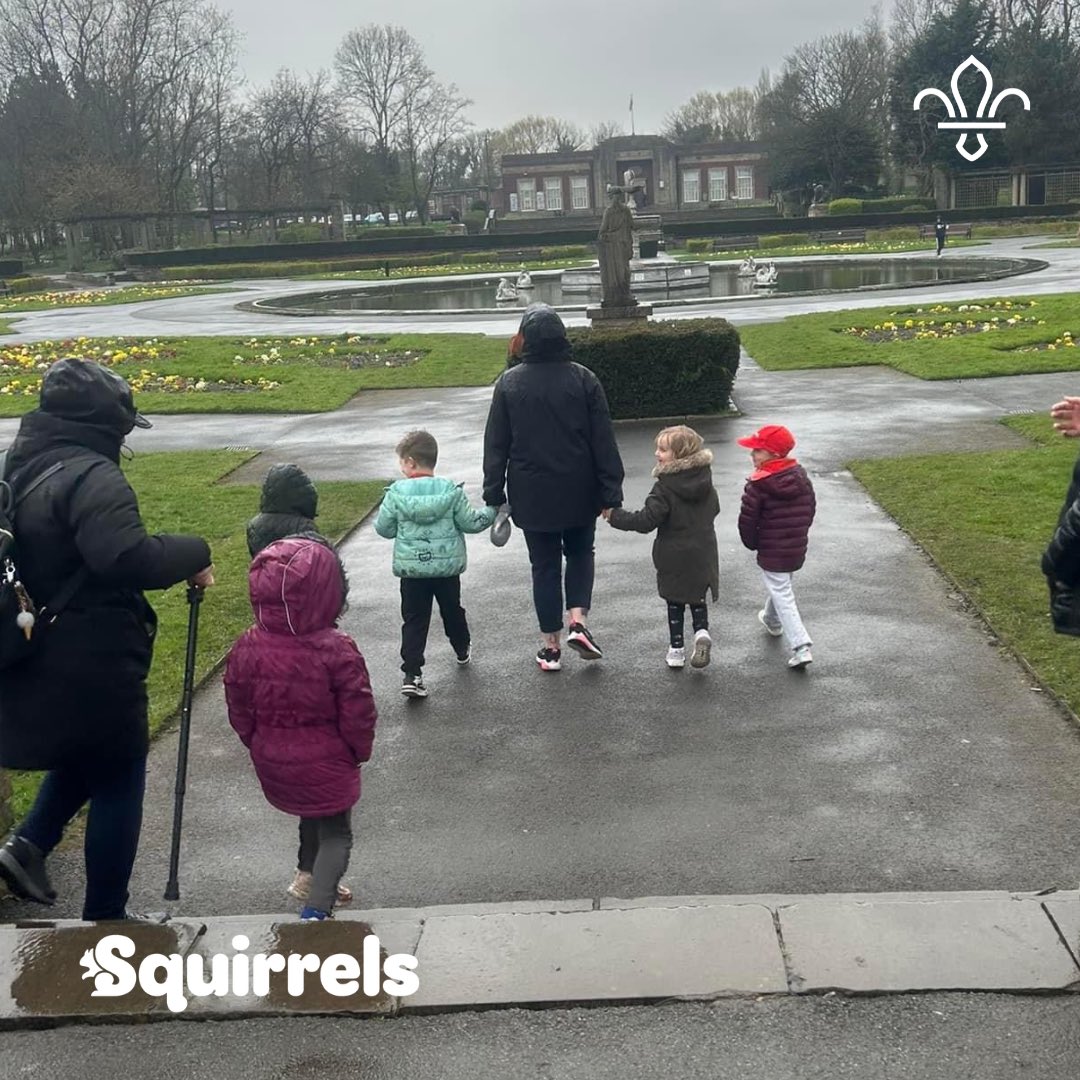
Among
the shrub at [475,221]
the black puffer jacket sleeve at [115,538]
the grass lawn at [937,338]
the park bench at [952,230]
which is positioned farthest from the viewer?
the shrub at [475,221]

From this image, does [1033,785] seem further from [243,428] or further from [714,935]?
[243,428]

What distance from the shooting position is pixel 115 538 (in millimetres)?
3730

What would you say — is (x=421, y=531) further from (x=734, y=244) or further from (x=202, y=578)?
(x=734, y=244)

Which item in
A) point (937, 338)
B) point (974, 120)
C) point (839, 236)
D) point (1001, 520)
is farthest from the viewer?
point (974, 120)

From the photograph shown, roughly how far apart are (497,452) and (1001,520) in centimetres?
399

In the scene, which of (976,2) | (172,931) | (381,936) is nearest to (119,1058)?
(172,931)

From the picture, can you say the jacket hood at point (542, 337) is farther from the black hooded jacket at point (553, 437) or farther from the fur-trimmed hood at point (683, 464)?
the fur-trimmed hood at point (683, 464)

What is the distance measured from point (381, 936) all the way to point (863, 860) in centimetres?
166

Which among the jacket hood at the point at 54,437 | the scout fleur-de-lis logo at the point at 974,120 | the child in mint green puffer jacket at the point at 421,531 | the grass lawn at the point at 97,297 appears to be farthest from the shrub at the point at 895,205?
the jacket hood at the point at 54,437

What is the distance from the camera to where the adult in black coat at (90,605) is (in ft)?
12.4

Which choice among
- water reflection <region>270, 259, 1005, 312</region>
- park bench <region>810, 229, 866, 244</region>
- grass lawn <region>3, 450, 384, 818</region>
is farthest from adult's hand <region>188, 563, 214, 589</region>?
park bench <region>810, 229, 866, 244</region>

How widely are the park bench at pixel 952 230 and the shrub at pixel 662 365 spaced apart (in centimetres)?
4559

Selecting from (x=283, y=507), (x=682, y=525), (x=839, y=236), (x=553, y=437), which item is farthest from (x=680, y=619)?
(x=839, y=236)

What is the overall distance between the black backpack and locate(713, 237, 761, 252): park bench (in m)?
55.6
